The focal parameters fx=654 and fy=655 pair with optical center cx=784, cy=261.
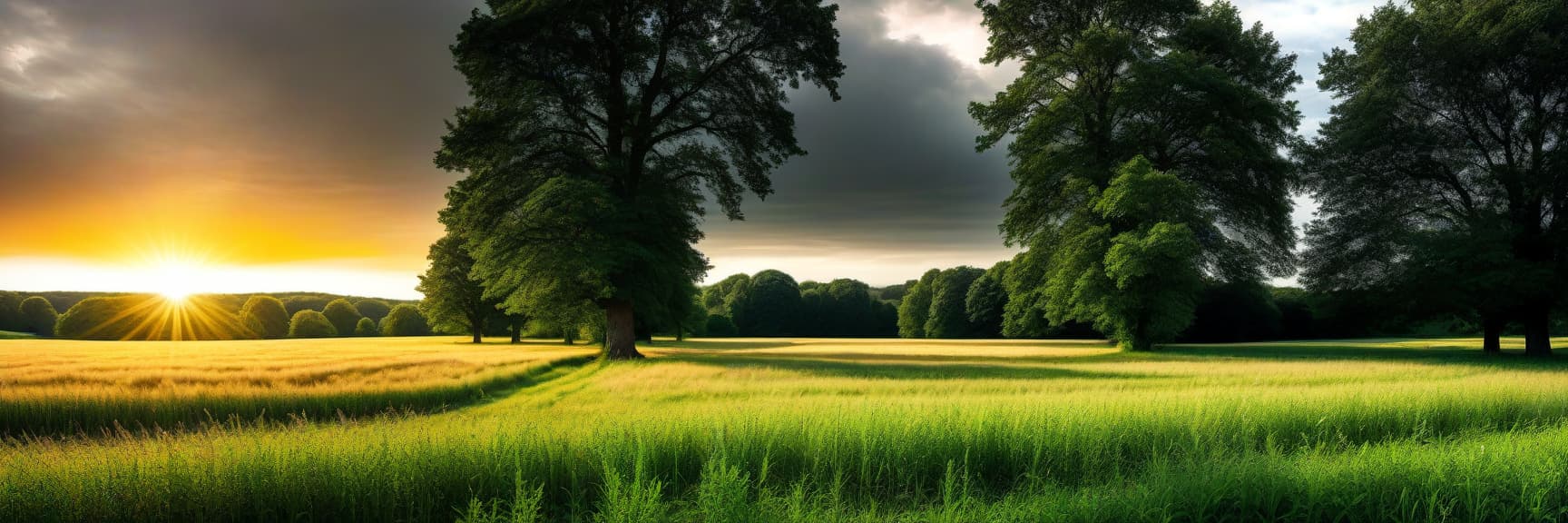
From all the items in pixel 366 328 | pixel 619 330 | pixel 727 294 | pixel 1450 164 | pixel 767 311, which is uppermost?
pixel 1450 164

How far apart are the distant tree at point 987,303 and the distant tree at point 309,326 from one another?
7929cm

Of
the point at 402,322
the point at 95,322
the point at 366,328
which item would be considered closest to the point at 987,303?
the point at 402,322

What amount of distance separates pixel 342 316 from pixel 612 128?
90.4 metres

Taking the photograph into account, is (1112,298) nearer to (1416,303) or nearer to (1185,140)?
(1185,140)

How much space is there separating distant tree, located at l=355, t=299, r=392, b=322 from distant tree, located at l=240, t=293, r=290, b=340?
50.6 ft

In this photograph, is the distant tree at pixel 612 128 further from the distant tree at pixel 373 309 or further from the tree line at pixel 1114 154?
the distant tree at pixel 373 309

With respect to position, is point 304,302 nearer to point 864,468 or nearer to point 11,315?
point 11,315

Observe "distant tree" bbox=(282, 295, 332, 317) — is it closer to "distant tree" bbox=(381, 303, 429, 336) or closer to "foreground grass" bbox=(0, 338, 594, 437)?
"distant tree" bbox=(381, 303, 429, 336)

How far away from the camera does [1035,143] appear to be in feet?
91.1

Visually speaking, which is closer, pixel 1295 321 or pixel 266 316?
pixel 1295 321

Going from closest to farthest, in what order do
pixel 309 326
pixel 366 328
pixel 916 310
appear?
pixel 309 326 < pixel 916 310 < pixel 366 328

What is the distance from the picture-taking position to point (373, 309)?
105062 mm

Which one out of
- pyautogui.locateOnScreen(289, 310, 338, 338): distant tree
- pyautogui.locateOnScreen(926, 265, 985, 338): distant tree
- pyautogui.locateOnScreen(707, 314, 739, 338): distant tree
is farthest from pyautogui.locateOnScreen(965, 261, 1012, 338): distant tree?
pyautogui.locateOnScreen(289, 310, 338, 338): distant tree

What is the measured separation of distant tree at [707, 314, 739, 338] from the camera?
8975 centimetres
